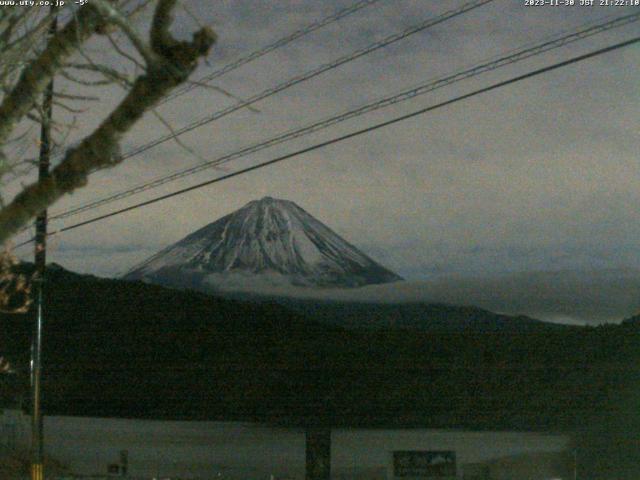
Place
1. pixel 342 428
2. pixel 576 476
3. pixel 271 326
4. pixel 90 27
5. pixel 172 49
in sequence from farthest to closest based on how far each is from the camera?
pixel 271 326 < pixel 342 428 < pixel 576 476 < pixel 90 27 < pixel 172 49

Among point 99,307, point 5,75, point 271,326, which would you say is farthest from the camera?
point 99,307

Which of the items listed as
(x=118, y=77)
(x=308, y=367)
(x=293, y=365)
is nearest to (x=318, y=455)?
(x=308, y=367)

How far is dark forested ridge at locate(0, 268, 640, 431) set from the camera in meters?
23.0

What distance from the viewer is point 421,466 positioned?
19.3 meters

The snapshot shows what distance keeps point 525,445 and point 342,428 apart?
4636 millimetres

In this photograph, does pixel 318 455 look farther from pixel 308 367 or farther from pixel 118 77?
pixel 118 77

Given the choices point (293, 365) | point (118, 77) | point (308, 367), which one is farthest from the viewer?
point (293, 365)

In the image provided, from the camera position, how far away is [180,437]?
2367 cm

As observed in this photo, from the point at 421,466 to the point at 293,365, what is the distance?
302 inches

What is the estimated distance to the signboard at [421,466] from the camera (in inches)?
760

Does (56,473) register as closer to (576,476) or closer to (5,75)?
(576,476)

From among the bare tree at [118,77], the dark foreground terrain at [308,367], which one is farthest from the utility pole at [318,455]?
the bare tree at [118,77]

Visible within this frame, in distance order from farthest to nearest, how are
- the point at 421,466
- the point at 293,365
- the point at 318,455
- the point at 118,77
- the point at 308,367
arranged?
the point at 293,365 < the point at 308,367 < the point at 318,455 < the point at 421,466 < the point at 118,77

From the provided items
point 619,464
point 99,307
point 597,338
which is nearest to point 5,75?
point 619,464
